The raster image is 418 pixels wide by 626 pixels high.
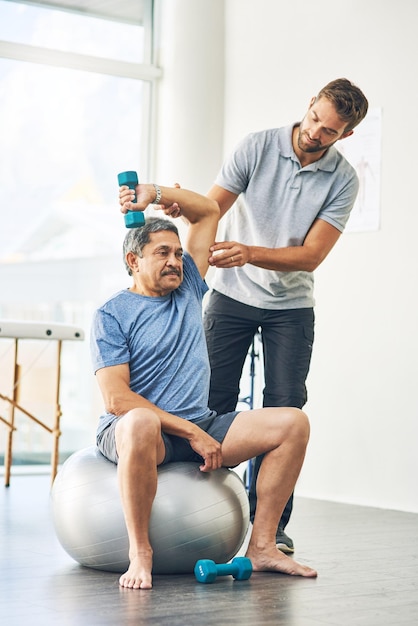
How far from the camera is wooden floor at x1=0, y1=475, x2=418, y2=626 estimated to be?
218 cm

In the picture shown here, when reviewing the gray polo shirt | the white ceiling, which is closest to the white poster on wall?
the gray polo shirt

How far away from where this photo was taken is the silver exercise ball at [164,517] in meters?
2.63

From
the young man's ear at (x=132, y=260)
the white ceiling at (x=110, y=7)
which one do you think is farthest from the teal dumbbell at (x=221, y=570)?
the white ceiling at (x=110, y=7)

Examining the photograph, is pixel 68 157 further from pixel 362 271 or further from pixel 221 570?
pixel 221 570

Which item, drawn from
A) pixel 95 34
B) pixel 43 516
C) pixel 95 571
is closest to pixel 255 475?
pixel 95 571

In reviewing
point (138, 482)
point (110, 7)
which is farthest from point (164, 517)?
point (110, 7)

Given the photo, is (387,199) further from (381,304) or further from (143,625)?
(143,625)

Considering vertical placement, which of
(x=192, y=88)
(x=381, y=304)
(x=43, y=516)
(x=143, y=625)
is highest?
(x=192, y=88)

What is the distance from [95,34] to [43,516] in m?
3.18

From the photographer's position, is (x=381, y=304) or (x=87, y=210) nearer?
(x=381, y=304)

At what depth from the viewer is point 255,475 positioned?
3.21 metres

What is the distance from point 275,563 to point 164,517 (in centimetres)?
38

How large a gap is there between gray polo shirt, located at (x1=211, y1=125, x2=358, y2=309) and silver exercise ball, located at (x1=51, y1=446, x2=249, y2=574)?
2.37ft

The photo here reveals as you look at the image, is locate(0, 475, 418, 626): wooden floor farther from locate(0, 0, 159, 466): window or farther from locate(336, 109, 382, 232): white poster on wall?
locate(0, 0, 159, 466): window
